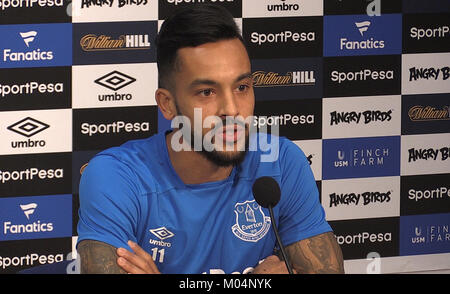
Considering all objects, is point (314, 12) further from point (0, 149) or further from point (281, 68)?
point (0, 149)

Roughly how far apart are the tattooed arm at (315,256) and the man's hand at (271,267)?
7 cm

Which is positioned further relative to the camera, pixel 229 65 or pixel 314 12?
pixel 314 12

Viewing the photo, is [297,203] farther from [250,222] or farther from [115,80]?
[115,80]

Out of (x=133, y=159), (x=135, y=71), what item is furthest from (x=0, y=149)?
(x=133, y=159)

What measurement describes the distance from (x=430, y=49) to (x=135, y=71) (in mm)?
1273

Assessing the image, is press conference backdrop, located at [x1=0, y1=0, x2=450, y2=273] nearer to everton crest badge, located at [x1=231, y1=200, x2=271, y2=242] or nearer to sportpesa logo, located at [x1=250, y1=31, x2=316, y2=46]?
sportpesa logo, located at [x1=250, y1=31, x2=316, y2=46]

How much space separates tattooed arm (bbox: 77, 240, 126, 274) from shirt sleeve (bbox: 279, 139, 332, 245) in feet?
1.66

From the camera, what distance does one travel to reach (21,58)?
3.00 m

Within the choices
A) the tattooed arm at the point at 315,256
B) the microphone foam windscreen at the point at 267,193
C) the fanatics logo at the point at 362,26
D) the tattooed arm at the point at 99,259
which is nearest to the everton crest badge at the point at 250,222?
the tattooed arm at the point at 315,256

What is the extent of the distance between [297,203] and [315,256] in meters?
0.16

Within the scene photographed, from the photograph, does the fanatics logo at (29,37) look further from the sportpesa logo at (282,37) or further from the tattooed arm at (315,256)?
the tattooed arm at (315,256)

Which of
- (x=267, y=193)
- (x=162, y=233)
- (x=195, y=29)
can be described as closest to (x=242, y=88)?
(x=195, y=29)

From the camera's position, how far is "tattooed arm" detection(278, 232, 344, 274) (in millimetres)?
2250

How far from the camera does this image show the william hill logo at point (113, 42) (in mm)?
3066
